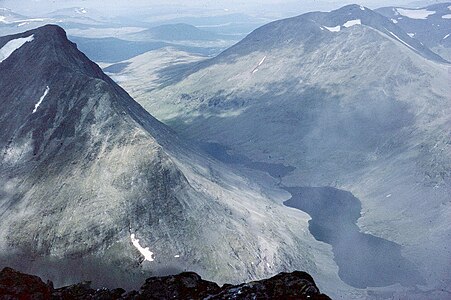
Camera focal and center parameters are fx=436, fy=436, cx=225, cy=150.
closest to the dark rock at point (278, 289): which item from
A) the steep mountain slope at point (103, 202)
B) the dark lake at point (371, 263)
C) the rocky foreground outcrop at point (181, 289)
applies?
the rocky foreground outcrop at point (181, 289)

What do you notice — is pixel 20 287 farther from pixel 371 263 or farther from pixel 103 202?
pixel 371 263

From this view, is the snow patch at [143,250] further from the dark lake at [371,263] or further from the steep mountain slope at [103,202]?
the dark lake at [371,263]

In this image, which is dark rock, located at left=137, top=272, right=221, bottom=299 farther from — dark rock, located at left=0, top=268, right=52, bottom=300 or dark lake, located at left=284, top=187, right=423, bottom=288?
dark lake, located at left=284, top=187, right=423, bottom=288

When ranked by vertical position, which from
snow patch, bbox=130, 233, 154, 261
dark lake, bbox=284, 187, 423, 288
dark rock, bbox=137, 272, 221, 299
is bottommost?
dark lake, bbox=284, 187, 423, 288

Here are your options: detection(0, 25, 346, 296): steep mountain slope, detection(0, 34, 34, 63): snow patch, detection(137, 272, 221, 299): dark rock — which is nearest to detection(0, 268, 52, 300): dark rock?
detection(137, 272, 221, 299): dark rock

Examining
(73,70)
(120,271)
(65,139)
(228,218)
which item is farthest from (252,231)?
(73,70)

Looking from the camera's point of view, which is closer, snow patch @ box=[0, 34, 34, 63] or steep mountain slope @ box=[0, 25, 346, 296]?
steep mountain slope @ box=[0, 25, 346, 296]

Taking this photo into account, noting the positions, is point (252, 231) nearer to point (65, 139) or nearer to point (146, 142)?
point (146, 142)
